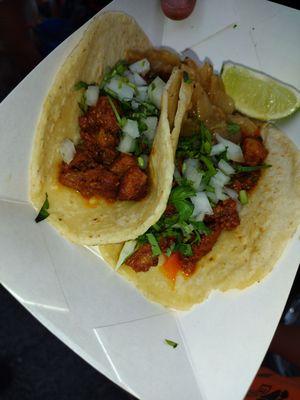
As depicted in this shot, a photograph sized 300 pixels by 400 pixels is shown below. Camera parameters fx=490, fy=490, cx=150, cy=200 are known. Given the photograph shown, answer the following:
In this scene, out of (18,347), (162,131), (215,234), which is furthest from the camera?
(18,347)

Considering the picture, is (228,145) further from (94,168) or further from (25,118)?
(25,118)

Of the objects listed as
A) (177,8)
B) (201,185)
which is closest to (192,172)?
(201,185)

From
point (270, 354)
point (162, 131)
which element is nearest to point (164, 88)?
point (162, 131)

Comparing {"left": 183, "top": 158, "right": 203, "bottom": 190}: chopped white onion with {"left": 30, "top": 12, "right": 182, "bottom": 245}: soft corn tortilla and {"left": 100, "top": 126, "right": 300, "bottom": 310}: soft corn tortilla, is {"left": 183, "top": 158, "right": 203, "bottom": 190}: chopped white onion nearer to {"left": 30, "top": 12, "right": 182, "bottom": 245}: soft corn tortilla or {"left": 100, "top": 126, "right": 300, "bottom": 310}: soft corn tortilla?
{"left": 30, "top": 12, "right": 182, "bottom": 245}: soft corn tortilla

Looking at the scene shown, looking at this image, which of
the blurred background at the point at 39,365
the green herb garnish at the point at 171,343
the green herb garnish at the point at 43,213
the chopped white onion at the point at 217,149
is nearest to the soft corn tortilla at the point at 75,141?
the green herb garnish at the point at 43,213

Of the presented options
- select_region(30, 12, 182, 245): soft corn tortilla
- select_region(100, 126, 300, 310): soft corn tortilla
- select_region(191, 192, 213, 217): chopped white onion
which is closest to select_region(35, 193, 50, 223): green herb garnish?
select_region(30, 12, 182, 245): soft corn tortilla

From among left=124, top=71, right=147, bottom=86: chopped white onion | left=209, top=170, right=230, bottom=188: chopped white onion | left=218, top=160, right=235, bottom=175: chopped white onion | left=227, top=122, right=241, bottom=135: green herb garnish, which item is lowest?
left=209, top=170, right=230, bottom=188: chopped white onion

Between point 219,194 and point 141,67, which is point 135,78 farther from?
point 219,194
